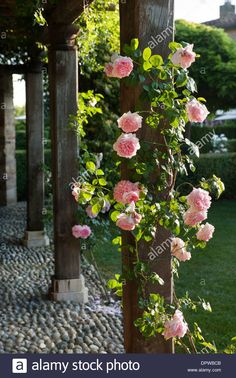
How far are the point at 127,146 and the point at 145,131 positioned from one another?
15 centimetres

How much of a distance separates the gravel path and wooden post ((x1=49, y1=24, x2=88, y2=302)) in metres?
0.21

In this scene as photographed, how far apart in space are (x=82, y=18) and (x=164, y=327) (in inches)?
118

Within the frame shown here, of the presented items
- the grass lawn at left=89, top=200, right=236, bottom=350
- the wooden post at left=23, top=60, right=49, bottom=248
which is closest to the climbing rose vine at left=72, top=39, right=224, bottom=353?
the grass lawn at left=89, top=200, right=236, bottom=350

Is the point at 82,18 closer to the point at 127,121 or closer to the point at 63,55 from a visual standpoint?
the point at 63,55

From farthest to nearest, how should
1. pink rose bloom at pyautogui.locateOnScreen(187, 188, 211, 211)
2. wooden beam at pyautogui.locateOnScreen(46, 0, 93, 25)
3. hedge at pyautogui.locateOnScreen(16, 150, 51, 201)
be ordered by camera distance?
1. hedge at pyautogui.locateOnScreen(16, 150, 51, 201)
2. wooden beam at pyautogui.locateOnScreen(46, 0, 93, 25)
3. pink rose bloom at pyautogui.locateOnScreen(187, 188, 211, 211)

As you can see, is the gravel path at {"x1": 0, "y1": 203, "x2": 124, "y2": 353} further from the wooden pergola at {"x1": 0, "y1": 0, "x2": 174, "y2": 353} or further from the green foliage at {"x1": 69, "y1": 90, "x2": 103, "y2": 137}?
the green foliage at {"x1": 69, "y1": 90, "x2": 103, "y2": 137}

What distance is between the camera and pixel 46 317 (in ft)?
13.5

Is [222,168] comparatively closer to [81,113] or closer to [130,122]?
[81,113]

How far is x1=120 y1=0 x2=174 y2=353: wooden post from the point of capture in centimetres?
207

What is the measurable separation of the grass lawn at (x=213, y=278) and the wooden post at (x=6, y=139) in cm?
389

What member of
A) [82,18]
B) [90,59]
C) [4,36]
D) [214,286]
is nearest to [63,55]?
[82,18]

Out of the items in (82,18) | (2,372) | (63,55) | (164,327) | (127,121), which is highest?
(82,18)

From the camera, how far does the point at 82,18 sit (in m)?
4.30

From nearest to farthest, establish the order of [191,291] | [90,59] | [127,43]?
[127,43]
[191,291]
[90,59]
